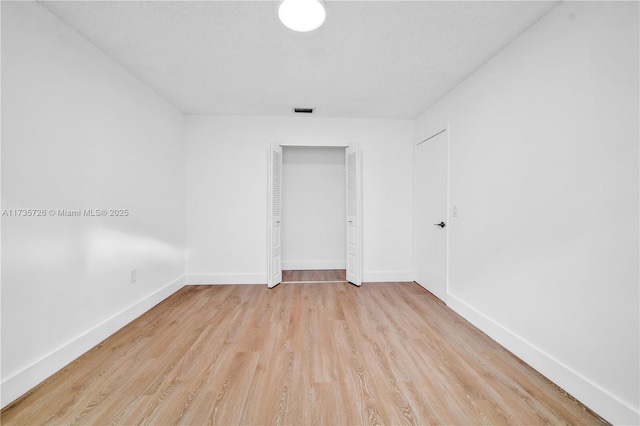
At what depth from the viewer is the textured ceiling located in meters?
1.86

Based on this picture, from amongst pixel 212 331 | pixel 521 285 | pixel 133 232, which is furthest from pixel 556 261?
pixel 133 232

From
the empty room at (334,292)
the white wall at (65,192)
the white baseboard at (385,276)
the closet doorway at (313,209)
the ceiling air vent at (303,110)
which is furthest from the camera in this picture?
the closet doorway at (313,209)

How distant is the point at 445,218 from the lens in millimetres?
3221

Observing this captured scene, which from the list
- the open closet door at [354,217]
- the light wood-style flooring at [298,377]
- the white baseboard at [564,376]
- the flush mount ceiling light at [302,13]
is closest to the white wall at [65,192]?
the light wood-style flooring at [298,377]

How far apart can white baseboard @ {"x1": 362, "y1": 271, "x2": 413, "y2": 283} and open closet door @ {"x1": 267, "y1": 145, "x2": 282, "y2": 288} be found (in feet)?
4.39

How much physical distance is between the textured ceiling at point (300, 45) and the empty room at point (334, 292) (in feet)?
0.07

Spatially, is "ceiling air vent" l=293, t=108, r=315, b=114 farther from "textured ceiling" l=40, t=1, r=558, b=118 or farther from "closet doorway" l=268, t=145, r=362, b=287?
"closet doorway" l=268, t=145, r=362, b=287

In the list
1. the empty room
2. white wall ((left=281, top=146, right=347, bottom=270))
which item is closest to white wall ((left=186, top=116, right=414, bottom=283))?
the empty room

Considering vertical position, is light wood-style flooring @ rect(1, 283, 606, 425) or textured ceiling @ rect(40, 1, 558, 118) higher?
textured ceiling @ rect(40, 1, 558, 118)

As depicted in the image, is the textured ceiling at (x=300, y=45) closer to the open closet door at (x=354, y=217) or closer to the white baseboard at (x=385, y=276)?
the open closet door at (x=354, y=217)

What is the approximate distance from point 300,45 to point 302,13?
1.65 feet

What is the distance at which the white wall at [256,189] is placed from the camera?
396 cm

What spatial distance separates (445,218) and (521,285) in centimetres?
124

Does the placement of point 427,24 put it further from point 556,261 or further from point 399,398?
point 399,398
